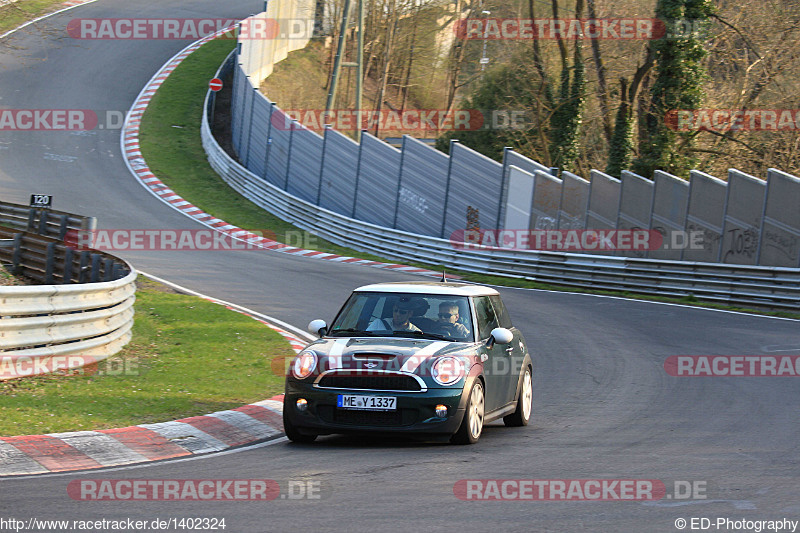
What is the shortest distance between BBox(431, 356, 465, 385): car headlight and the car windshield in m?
0.64

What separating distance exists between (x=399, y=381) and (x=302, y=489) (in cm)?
196

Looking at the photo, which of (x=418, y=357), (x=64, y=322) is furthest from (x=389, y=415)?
(x=64, y=322)

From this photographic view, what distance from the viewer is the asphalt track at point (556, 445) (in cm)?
608

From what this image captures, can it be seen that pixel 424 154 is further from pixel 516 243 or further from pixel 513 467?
pixel 513 467

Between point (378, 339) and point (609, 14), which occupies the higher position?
point (609, 14)

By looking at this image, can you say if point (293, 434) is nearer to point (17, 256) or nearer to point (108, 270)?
point (108, 270)

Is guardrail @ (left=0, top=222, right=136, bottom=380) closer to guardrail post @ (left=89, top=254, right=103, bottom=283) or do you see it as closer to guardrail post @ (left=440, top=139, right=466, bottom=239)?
guardrail post @ (left=89, top=254, right=103, bottom=283)

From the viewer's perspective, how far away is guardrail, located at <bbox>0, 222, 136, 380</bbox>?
409 inches

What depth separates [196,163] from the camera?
37.6m

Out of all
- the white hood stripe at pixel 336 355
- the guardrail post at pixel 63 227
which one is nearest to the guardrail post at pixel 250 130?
the guardrail post at pixel 63 227

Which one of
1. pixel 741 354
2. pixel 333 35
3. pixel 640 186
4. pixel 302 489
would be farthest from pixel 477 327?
pixel 333 35

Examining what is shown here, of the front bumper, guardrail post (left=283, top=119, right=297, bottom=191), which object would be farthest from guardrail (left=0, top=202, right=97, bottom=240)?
guardrail post (left=283, top=119, right=297, bottom=191)

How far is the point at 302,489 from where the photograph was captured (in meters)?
6.69

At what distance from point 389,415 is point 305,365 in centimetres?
96
